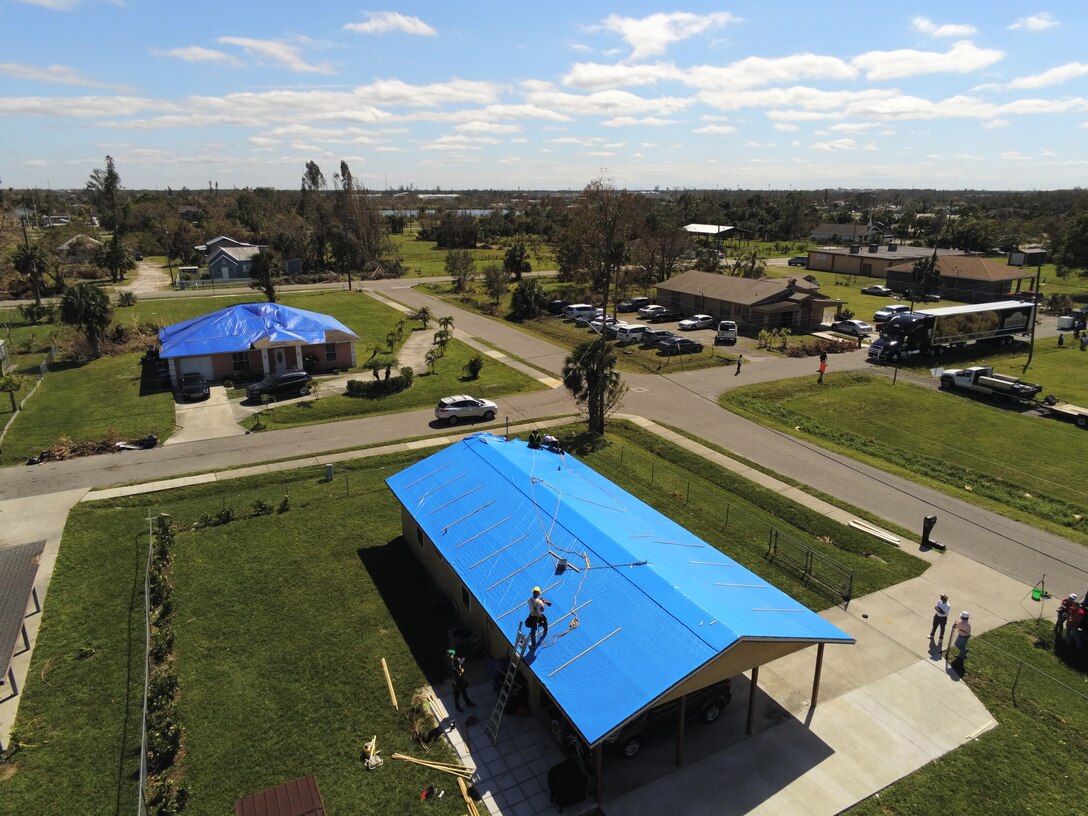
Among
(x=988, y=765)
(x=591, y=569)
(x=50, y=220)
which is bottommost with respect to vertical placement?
(x=988, y=765)

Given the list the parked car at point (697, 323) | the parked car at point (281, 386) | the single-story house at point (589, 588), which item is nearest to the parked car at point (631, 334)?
the parked car at point (697, 323)

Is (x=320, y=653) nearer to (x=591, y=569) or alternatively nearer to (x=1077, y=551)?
(x=591, y=569)

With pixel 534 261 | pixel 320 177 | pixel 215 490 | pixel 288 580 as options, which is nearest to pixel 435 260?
pixel 534 261

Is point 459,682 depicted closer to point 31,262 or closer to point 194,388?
point 194,388

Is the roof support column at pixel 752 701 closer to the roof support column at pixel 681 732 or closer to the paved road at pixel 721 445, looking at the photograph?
the roof support column at pixel 681 732

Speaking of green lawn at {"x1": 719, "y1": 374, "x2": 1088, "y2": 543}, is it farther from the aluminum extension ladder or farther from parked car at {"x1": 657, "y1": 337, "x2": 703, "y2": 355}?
the aluminum extension ladder

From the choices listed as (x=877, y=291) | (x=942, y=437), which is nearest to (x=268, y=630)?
(x=942, y=437)
